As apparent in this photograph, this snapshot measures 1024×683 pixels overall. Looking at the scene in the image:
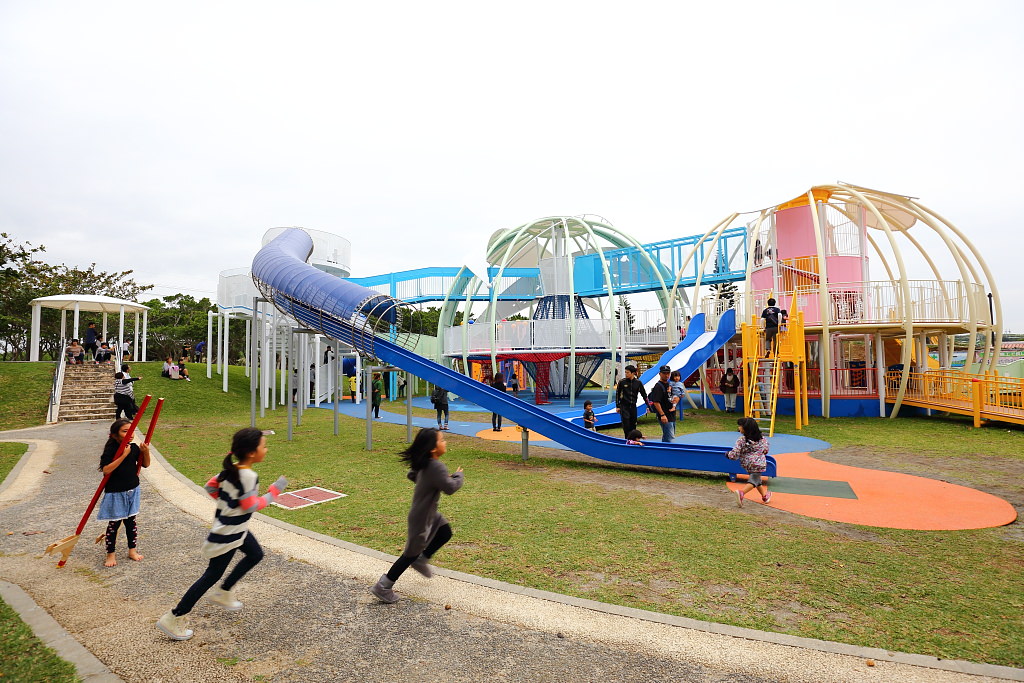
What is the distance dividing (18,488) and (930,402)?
21308mm

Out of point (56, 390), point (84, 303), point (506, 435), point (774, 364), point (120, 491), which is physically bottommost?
point (506, 435)

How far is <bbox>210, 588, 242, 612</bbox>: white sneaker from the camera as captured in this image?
4086 millimetres

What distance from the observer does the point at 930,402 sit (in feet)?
54.1

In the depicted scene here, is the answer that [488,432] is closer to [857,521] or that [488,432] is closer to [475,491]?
[475,491]

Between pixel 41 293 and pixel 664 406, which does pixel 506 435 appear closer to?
pixel 664 406

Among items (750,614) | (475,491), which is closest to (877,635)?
(750,614)

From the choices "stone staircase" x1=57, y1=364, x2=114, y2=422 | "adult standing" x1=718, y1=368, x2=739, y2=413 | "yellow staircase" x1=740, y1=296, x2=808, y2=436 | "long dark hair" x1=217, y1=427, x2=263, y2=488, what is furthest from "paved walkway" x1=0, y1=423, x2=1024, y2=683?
"adult standing" x1=718, y1=368, x2=739, y2=413

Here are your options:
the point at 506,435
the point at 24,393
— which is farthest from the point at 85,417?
the point at 506,435

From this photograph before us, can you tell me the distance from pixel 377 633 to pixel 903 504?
7099 mm

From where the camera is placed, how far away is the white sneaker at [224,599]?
13.4 feet

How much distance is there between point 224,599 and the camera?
4.09 m

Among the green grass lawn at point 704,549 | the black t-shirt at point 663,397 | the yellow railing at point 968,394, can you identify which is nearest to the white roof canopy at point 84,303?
the green grass lawn at point 704,549

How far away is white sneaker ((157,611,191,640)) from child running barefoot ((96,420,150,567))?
1.88 metres

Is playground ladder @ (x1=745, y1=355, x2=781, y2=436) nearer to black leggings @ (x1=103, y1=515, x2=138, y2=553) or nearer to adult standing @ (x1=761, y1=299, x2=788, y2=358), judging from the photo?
adult standing @ (x1=761, y1=299, x2=788, y2=358)
